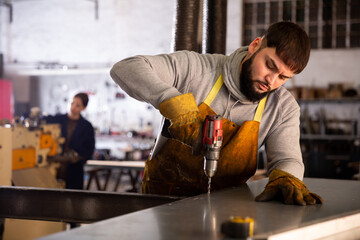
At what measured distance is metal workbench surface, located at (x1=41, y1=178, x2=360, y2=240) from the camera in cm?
112

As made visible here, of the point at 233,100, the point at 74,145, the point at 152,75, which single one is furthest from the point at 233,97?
the point at 74,145

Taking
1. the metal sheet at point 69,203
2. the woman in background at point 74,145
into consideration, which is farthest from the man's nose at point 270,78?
the woman in background at point 74,145

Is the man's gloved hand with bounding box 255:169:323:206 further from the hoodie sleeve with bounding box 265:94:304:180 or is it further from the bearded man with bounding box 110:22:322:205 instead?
the hoodie sleeve with bounding box 265:94:304:180

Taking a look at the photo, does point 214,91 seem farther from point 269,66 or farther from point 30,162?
point 30,162

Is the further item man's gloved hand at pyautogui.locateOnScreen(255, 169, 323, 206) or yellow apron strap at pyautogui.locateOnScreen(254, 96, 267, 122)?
yellow apron strap at pyautogui.locateOnScreen(254, 96, 267, 122)

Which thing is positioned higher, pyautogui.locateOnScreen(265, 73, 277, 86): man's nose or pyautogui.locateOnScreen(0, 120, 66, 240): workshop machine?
pyautogui.locateOnScreen(265, 73, 277, 86): man's nose

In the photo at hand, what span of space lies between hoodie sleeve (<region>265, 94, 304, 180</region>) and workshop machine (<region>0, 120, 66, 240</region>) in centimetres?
226

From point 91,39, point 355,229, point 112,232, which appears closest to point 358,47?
point 91,39

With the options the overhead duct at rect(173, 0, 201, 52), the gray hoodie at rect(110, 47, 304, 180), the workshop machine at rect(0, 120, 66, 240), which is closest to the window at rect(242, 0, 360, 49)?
the workshop machine at rect(0, 120, 66, 240)

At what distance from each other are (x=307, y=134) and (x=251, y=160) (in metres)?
6.82

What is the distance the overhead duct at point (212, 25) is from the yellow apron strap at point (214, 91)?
1.12 meters

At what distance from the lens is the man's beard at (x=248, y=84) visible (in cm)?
204

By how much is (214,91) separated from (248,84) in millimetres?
201

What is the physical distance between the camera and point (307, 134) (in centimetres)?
859
